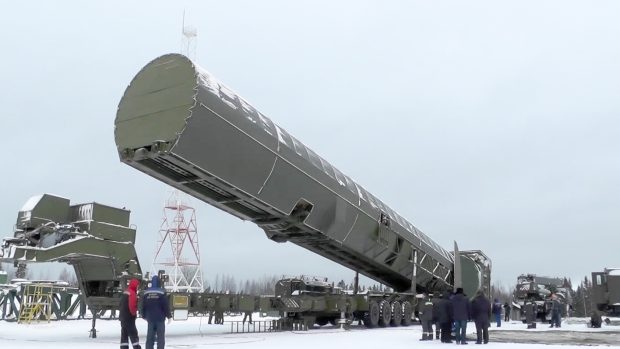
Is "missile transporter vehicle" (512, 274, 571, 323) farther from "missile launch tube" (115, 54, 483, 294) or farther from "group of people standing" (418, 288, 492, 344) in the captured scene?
"group of people standing" (418, 288, 492, 344)

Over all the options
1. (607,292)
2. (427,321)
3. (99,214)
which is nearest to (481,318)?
(427,321)

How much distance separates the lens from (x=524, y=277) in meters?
25.8

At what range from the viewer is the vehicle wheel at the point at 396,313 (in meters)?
19.0

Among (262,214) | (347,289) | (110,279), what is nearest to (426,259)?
(347,289)

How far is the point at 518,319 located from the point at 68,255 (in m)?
24.3

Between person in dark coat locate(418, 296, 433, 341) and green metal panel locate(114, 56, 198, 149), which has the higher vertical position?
green metal panel locate(114, 56, 198, 149)

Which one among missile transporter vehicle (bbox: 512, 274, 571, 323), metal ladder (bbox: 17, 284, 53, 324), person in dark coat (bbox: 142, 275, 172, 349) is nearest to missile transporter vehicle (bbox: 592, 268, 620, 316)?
missile transporter vehicle (bbox: 512, 274, 571, 323)

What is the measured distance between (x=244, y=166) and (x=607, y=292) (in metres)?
15.5

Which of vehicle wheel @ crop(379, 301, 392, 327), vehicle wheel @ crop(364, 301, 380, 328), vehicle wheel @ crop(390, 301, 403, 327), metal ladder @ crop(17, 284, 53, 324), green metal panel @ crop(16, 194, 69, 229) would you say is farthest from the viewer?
metal ladder @ crop(17, 284, 53, 324)

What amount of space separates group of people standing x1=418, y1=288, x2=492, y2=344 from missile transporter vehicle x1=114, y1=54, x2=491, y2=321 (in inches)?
89.6

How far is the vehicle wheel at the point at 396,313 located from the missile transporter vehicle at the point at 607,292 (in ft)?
24.5

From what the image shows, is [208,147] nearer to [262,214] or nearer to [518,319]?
[262,214]

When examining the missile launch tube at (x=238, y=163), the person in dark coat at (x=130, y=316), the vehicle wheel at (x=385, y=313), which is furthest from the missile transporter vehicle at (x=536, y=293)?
the person in dark coat at (x=130, y=316)

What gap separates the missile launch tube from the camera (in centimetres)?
1122
